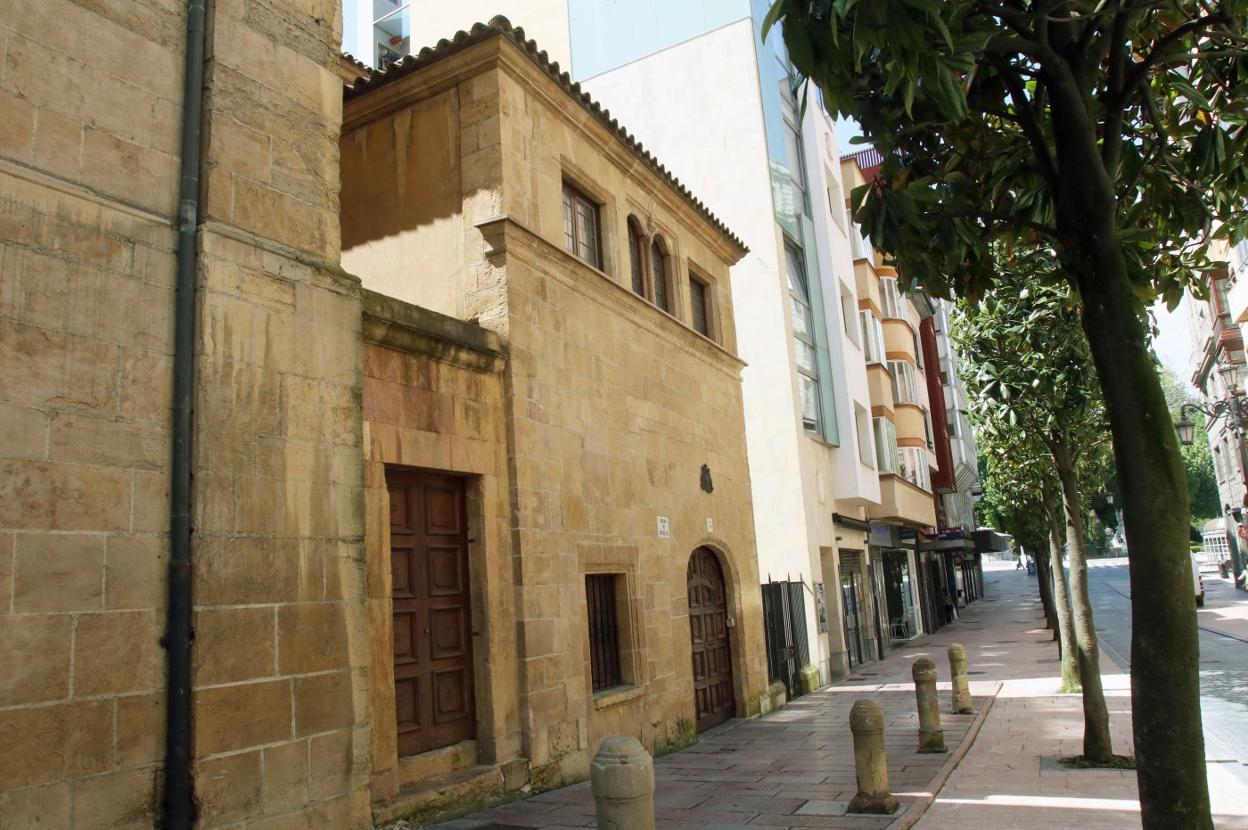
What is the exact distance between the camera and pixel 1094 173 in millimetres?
4438

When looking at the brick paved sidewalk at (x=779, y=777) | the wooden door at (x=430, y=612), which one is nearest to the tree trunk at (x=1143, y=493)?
the brick paved sidewalk at (x=779, y=777)

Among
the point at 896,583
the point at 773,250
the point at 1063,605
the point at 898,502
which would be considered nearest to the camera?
the point at 1063,605

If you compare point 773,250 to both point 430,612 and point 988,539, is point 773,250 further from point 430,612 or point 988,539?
point 988,539

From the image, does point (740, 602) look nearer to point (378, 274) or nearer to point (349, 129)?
point (378, 274)

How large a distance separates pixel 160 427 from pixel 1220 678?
16.1 m

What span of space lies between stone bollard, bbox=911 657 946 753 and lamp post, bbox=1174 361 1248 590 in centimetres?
1150

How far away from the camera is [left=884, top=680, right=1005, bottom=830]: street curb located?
7.12 metres

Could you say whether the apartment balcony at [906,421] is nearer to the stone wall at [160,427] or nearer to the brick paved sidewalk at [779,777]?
the brick paved sidewalk at [779,777]

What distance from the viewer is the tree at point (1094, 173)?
392 cm

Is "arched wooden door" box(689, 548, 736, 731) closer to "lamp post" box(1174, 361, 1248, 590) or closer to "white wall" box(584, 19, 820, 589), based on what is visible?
"white wall" box(584, 19, 820, 589)

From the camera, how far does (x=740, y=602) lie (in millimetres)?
13867

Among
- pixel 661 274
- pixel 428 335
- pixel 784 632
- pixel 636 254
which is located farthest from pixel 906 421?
pixel 428 335

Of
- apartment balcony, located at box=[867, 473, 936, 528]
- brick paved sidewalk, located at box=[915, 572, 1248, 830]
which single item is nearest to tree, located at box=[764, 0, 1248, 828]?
brick paved sidewalk, located at box=[915, 572, 1248, 830]

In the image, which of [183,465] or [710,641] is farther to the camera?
[710,641]
